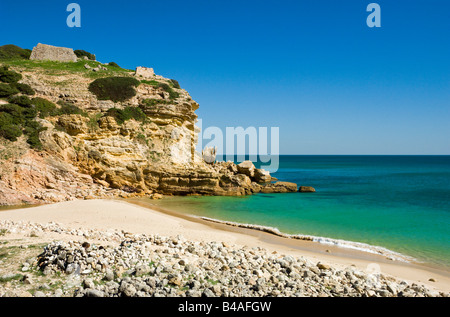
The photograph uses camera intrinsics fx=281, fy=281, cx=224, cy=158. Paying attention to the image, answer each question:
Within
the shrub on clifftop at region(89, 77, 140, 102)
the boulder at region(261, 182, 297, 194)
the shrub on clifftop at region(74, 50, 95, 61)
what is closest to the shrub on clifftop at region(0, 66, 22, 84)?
the shrub on clifftop at region(89, 77, 140, 102)

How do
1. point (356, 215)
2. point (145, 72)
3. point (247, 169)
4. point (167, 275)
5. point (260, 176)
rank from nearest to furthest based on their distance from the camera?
1. point (167, 275)
2. point (356, 215)
3. point (145, 72)
4. point (247, 169)
5. point (260, 176)

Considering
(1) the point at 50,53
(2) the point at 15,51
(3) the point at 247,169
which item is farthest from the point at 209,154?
(2) the point at 15,51

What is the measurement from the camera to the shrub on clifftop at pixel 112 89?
27656 mm

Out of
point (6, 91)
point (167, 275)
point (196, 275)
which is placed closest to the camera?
point (167, 275)

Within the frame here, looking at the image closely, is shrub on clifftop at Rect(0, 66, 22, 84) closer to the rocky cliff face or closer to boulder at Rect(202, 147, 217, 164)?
the rocky cliff face

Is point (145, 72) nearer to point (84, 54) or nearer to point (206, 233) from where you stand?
point (84, 54)

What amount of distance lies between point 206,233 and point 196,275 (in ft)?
19.6

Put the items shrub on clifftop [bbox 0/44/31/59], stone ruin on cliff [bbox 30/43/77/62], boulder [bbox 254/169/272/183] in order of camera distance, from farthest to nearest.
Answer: shrub on clifftop [bbox 0/44/31/59], stone ruin on cliff [bbox 30/43/77/62], boulder [bbox 254/169/272/183]

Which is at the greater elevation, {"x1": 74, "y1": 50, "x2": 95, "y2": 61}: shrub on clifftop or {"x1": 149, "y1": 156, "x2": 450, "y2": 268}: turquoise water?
{"x1": 74, "y1": 50, "x2": 95, "y2": 61}: shrub on clifftop

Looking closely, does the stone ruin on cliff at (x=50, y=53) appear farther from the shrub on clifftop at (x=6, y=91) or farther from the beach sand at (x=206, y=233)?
the beach sand at (x=206, y=233)

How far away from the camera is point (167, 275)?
6.72 meters

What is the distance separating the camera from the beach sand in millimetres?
9531

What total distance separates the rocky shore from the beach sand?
1.77 metres
